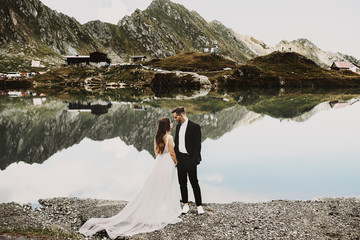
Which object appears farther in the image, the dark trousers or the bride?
the dark trousers

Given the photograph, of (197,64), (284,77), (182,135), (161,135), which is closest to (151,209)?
(161,135)

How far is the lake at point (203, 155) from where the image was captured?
18.9 meters

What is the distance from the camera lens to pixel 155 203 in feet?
40.0

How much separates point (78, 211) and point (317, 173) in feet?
57.4

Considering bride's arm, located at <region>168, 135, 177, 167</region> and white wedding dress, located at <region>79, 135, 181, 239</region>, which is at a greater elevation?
bride's arm, located at <region>168, 135, 177, 167</region>

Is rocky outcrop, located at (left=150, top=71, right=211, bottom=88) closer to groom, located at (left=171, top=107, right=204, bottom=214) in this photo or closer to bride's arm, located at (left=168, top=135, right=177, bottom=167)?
groom, located at (left=171, top=107, right=204, bottom=214)

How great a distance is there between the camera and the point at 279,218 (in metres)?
13.0

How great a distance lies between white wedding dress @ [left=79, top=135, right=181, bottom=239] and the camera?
11469mm

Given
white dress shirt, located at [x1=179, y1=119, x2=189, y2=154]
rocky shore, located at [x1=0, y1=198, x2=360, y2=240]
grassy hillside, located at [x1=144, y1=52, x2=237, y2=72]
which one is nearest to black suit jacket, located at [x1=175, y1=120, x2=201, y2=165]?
white dress shirt, located at [x1=179, y1=119, x2=189, y2=154]

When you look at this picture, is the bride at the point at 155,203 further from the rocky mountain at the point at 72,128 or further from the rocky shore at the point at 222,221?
the rocky mountain at the point at 72,128

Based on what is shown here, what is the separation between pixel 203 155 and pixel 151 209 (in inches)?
655

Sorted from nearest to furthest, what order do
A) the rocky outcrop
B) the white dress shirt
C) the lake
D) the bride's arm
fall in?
the bride's arm
the white dress shirt
the lake
the rocky outcrop

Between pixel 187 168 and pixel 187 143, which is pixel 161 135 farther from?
pixel 187 168

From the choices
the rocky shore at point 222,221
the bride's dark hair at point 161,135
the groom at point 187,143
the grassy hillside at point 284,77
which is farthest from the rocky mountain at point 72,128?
the grassy hillside at point 284,77
